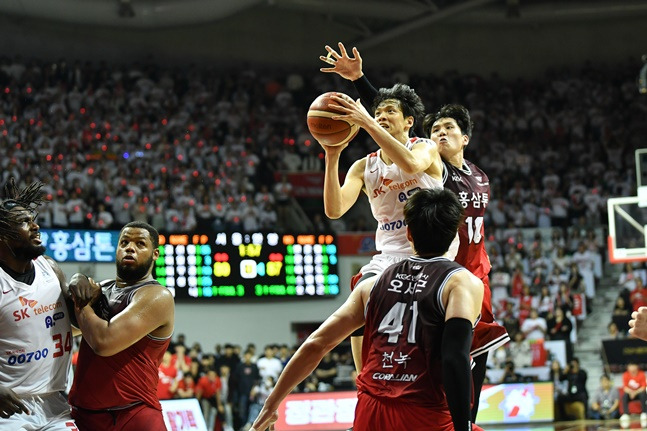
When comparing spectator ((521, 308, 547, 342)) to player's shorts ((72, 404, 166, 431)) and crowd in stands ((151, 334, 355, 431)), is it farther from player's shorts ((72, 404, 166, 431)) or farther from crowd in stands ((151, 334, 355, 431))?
player's shorts ((72, 404, 166, 431))

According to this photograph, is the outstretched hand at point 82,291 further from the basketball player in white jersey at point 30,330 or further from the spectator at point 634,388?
the spectator at point 634,388

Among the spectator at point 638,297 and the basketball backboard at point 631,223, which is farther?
the spectator at point 638,297

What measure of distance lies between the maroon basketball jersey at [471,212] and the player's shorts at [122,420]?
7.67 feet

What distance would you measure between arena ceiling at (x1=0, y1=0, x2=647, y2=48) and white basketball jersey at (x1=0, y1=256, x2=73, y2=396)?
21.0m

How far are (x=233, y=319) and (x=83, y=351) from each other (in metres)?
14.0

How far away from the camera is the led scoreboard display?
1759 centimetres

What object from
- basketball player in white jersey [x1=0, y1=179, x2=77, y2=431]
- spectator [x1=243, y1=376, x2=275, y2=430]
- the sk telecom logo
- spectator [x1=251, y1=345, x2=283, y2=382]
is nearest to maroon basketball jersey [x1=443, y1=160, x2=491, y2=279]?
basketball player in white jersey [x1=0, y1=179, x2=77, y2=431]

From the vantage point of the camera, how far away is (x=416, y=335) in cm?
397

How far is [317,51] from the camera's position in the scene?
28.2 metres

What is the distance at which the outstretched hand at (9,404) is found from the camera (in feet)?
14.9

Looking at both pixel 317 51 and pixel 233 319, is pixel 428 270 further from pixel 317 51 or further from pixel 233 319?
pixel 317 51

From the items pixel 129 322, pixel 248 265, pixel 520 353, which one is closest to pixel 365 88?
pixel 129 322

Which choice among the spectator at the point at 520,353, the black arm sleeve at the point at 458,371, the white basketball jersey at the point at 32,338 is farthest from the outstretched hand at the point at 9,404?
the spectator at the point at 520,353

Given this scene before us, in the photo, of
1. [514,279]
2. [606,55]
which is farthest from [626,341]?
[606,55]
